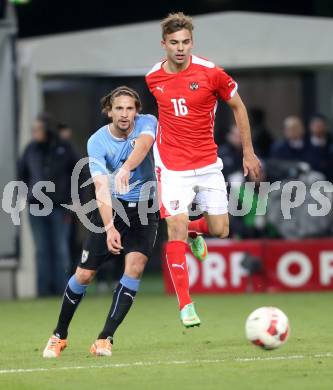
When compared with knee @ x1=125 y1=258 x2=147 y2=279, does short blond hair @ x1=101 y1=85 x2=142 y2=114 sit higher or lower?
higher

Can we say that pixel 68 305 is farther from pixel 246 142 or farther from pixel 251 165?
pixel 246 142

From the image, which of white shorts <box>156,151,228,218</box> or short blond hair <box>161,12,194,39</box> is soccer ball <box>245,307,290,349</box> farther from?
short blond hair <box>161,12,194,39</box>

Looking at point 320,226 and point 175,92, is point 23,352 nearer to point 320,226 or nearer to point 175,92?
point 175,92

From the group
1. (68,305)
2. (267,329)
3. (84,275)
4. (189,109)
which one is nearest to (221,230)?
(189,109)

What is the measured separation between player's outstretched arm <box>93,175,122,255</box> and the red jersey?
3.10 ft

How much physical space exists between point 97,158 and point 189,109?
987 millimetres

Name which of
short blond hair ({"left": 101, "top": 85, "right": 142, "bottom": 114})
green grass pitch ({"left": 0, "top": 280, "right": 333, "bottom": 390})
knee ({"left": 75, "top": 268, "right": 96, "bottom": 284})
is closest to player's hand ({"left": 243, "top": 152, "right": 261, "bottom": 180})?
short blond hair ({"left": 101, "top": 85, "right": 142, "bottom": 114})

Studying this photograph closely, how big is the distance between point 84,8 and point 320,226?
6215mm

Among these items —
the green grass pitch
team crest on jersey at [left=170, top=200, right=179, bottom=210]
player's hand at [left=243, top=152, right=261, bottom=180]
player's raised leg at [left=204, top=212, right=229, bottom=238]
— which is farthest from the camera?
player's raised leg at [left=204, top=212, right=229, bottom=238]

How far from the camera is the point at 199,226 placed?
10320 mm

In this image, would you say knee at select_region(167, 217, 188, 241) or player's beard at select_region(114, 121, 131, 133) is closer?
player's beard at select_region(114, 121, 131, 133)

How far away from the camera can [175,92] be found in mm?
9609

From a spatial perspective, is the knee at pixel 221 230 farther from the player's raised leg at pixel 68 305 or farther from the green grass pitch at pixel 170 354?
the player's raised leg at pixel 68 305

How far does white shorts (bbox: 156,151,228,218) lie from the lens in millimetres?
9672
